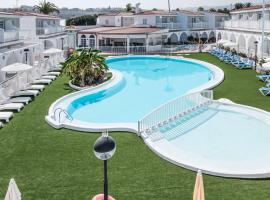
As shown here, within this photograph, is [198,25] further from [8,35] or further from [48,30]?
[8,35]

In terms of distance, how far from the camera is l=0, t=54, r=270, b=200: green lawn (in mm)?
9156

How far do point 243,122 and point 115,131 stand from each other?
19.6 ft

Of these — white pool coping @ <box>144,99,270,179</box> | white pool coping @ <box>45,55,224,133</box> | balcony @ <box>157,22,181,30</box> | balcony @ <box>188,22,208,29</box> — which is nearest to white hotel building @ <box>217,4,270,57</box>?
balcony @ <box>188,22,208,29</box>

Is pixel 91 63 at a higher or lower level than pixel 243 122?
higher

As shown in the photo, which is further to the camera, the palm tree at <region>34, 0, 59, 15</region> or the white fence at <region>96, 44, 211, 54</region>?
the palm tree at <region>34, 0, 59, 15</region>

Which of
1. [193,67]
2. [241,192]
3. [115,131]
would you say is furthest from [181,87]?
[241,192]

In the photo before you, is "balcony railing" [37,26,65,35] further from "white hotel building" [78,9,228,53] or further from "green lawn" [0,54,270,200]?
"green lawn" [0,54,270,200]

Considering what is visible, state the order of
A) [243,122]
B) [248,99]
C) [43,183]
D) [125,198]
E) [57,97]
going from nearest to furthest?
→ [125,198], [43,183], [243,122], [248,99], [57,97]

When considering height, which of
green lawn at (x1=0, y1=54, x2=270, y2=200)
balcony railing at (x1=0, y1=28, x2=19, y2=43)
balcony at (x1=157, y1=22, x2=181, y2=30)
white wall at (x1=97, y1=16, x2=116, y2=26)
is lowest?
green lawn at (x1=0, y1=54, x2=270, y2=200)

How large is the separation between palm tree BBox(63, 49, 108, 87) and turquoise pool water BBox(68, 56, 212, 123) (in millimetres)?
1795

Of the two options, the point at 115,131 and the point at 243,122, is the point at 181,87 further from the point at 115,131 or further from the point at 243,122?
the point at 115,131

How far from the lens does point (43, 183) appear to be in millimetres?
9750

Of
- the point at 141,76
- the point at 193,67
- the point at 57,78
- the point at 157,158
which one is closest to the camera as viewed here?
the point at 157,158

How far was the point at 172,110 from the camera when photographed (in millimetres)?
15914
